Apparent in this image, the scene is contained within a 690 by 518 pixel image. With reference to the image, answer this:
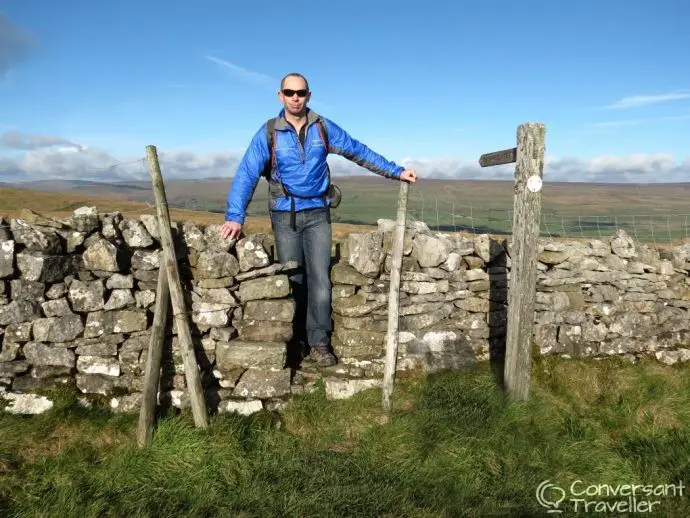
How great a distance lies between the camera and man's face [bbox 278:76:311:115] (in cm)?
514

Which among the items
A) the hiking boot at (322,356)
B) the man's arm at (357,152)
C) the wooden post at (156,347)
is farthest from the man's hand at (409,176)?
the wooden post at (156,347)

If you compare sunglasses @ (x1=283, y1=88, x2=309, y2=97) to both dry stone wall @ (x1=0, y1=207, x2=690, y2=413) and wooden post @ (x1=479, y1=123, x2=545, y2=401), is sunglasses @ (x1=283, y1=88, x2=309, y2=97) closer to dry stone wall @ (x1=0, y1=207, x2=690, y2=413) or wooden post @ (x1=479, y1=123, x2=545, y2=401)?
dry stone wall @ (x1=0, y1=207, x2=690, y2=413)

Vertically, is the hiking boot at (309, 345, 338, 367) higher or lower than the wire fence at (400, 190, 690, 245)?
lower

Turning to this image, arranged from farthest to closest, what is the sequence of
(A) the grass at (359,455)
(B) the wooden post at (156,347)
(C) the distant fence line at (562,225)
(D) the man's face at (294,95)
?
(C) the distant fence line at (562,225), (D) the man's face at (294,95), (B) the wooden post at (156,347), (A) the grass at (359,455)

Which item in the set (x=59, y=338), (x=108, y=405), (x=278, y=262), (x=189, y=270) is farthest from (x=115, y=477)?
(x=278, y=262)

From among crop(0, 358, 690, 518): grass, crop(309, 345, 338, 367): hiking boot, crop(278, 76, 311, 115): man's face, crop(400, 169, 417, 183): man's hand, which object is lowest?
crop(0, 358, 690, 518): grass

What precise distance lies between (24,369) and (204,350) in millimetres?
1999

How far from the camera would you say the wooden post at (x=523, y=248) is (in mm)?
5266

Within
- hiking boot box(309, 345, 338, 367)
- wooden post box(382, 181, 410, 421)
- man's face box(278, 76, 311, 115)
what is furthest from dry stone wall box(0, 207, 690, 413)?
man's face box(278, 76, 311, 115)

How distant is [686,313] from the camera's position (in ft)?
24.7

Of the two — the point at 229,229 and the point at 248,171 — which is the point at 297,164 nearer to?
the point at 248,171

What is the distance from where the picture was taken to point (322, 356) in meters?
5.90

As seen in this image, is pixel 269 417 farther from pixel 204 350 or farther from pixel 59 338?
pixel 59 338

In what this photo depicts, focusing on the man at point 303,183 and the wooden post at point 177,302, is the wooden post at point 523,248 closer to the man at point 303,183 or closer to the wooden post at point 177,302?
the man at point 303,183
